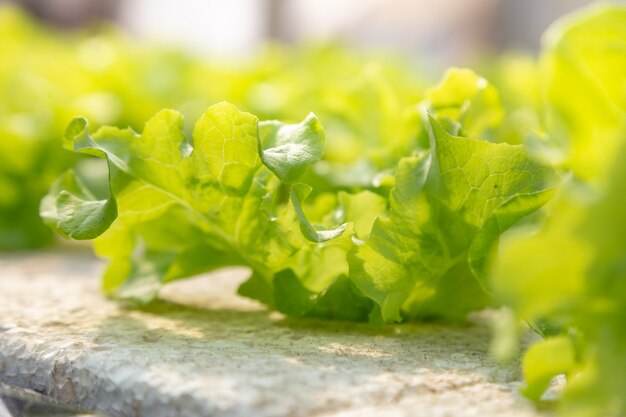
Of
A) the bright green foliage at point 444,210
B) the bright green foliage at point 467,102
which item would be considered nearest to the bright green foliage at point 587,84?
the bright green foliage at point 444,210

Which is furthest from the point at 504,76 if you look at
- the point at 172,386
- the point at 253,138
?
the point at 172,386

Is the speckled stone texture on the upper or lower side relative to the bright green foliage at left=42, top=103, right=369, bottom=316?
lower

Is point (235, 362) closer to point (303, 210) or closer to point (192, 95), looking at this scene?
point (303, 210)

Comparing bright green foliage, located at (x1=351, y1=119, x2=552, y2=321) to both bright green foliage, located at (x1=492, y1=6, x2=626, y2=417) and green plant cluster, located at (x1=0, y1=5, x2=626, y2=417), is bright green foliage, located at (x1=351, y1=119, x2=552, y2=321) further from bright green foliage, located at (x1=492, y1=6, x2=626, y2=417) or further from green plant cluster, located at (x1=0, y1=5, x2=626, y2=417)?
bright green foliage, located at (x1=492, y1=6, x2=626, y2=417)

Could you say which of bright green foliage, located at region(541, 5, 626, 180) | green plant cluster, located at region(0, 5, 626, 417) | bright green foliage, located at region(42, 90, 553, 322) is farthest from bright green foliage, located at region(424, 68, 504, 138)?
bright green foliage, located at region(541, 5, 626, 180)

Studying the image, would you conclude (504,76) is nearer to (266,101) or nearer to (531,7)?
(266,101)

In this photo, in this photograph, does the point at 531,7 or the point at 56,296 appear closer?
the point at 56,296

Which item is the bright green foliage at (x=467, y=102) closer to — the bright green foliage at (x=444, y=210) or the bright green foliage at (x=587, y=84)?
the bright green foliage at (x=444, y=210)
